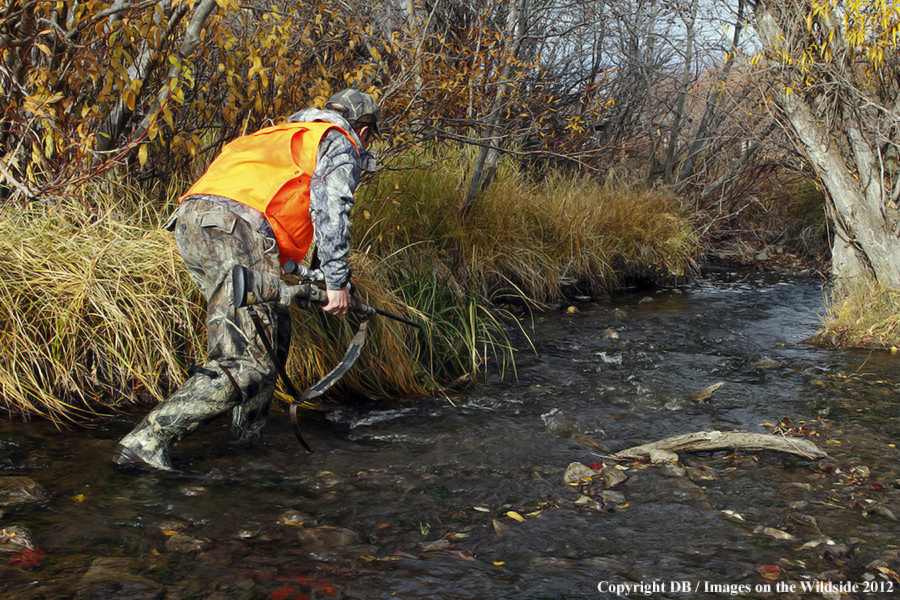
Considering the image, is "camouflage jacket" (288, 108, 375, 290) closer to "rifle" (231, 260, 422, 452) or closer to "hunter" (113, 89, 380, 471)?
"hunter" (113, 89, 380, 471)

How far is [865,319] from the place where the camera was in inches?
253

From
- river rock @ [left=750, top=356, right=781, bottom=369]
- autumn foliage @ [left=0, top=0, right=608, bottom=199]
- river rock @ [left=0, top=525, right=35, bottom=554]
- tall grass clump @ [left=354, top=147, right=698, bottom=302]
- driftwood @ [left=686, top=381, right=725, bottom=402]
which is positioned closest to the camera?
river rock @ [left=0, top=525, right=35, bottom=554]

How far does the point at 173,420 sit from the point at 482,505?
5.14ft

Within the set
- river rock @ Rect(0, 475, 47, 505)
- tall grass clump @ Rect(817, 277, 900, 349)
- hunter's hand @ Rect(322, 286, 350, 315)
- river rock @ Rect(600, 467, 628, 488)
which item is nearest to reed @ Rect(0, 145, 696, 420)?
river rock @ Rect(0, 475, 47, 505)

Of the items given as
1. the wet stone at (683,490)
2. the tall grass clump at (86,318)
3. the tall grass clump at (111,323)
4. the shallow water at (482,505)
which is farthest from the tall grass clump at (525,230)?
the wet stone at (683,490)

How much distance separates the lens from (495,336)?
6.37 m

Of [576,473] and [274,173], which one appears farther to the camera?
[576,473]

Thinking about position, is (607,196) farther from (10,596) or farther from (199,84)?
(10,596)

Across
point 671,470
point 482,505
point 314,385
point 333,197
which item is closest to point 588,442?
point 671,470

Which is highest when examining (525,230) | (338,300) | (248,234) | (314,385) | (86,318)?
(248,234)

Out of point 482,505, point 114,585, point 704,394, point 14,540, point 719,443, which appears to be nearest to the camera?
point 114,585

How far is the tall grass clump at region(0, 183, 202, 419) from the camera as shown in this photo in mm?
4047

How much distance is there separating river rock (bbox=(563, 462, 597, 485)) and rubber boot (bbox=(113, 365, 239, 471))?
175 cm

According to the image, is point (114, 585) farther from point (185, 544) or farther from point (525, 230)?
point (525, 230)
